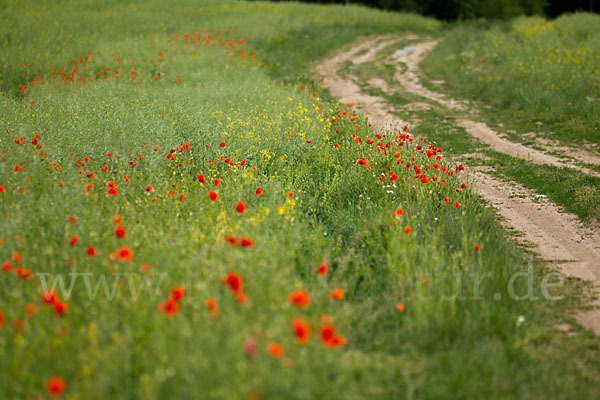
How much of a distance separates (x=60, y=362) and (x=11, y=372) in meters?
0.22

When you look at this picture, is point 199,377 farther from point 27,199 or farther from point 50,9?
point 50,9

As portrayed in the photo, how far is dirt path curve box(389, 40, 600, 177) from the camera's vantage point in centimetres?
802

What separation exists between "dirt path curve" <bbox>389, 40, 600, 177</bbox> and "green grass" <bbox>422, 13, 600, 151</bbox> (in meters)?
0.57

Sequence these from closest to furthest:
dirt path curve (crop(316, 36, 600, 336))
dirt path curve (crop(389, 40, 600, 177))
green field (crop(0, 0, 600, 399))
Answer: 1. green field (crop(0, 0, 600, 399))
2. dirt path curve (crop(316, 36, 600, 336))
3. dirt path curve (crop(389, 40, 600, 177))

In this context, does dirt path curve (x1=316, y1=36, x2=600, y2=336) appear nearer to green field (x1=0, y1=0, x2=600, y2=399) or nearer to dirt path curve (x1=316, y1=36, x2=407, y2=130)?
dirt path curve (x1=316, y1=36, x2=407, y2=130)

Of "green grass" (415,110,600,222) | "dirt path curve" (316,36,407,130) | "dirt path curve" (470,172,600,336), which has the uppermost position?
"dirt path curve" (316,36,407,130)

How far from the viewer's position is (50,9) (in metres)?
20.7

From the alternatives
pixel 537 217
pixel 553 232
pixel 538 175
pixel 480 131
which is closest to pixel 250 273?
pixel 553 232

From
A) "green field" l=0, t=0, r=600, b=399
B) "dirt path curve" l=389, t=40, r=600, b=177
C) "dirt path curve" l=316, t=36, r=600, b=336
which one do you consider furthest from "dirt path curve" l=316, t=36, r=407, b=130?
"green field" l=0, t=0, r=600, b=399

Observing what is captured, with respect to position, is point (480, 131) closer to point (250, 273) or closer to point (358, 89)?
point (358, 89)

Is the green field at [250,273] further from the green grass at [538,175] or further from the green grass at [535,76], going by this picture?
the green grass at [535,76]

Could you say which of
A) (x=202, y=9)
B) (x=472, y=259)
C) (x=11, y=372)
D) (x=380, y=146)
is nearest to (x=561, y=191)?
(x=380, y=146)

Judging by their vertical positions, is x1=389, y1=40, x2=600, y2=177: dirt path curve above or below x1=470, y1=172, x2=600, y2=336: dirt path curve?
above

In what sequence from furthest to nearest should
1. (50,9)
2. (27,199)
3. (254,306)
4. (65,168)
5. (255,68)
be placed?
(50,9), (255,68), (65,168), (27,199), (254,306)
